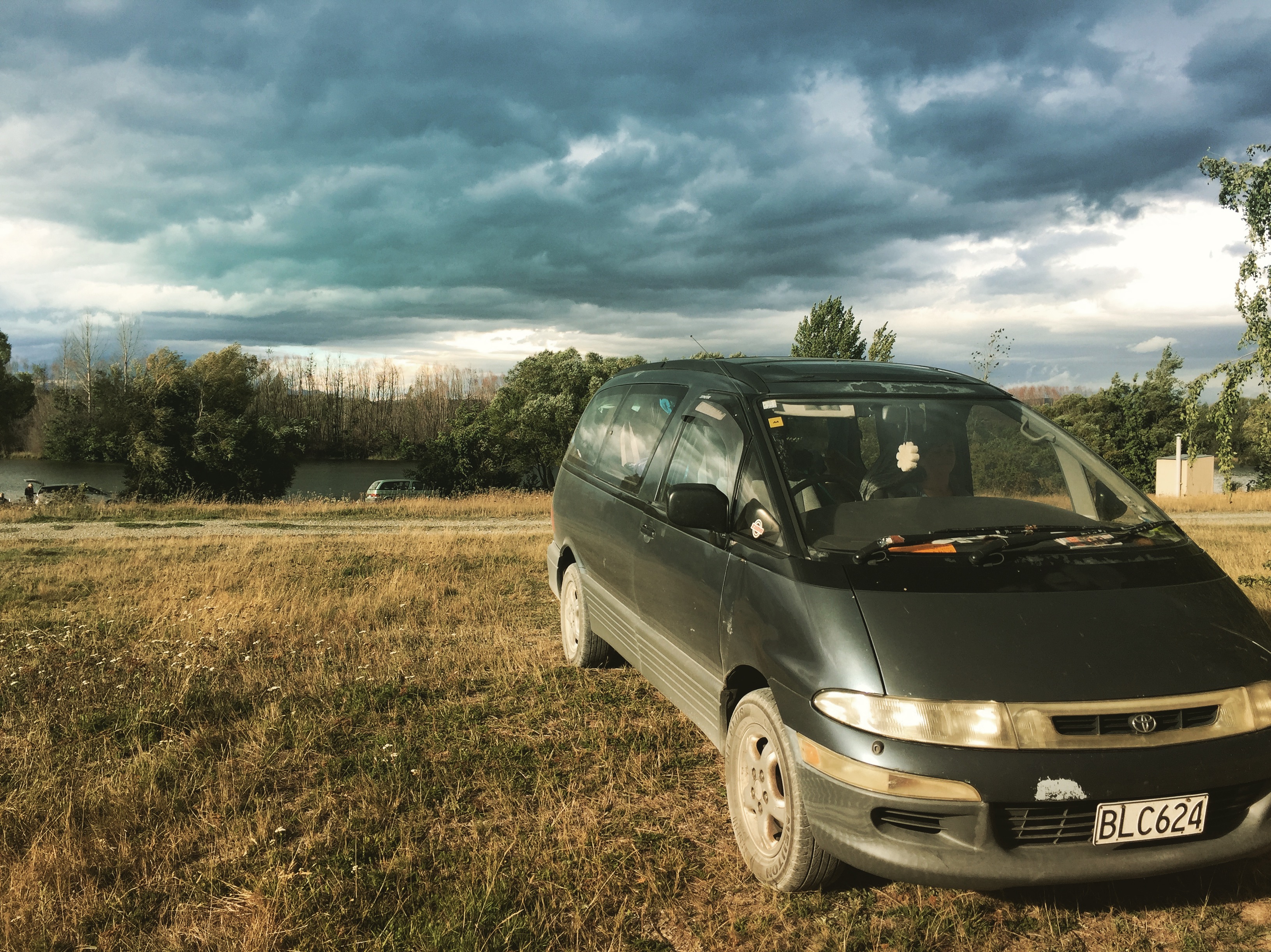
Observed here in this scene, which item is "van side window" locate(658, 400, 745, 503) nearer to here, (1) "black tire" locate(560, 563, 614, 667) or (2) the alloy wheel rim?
(2) the alloy wheel rim

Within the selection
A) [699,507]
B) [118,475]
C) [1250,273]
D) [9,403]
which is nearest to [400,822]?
[699,507]

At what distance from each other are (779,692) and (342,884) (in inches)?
68.2

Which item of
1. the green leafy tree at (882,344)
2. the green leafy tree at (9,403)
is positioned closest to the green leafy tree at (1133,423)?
the green leafy tree at (882,344)

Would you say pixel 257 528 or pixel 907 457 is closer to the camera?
pixel 907 457

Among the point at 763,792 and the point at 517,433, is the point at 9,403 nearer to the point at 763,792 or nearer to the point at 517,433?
the point at 517,433

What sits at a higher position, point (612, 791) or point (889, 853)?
point (889, 853)

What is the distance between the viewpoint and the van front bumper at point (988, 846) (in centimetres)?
242

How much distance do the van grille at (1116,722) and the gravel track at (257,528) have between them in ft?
48.5

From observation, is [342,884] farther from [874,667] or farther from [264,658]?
[264,658]

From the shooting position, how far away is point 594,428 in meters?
5.95

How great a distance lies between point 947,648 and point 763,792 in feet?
3.10

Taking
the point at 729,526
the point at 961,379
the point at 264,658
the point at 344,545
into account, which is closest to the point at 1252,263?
the point at 961,379

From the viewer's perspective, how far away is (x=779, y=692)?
2.84 metres

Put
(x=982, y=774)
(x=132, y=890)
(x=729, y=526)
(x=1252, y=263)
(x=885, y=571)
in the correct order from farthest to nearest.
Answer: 1. (x=1252, y=263)
2. (x=729, y=526)
3. (x=132, y=890)
4. (x=885, y=571)
5. (x=982, y=774)
